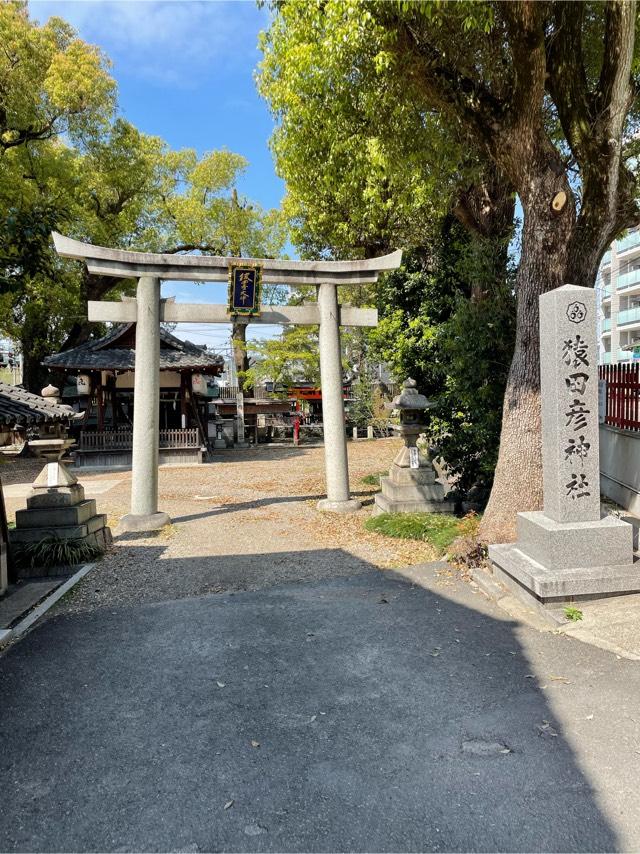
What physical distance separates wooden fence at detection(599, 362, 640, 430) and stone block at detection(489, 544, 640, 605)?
400 cm

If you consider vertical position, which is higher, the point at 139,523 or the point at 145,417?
the point at 145,417

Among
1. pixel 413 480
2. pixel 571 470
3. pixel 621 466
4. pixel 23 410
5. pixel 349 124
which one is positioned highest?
pixel 349 124

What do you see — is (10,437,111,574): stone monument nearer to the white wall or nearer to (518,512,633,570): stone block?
(518,512,633,570): stone block

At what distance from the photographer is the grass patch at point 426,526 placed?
7.30 m

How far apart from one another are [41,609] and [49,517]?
204cm

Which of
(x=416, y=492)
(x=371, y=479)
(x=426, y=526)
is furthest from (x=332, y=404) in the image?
(x=371, y=479)

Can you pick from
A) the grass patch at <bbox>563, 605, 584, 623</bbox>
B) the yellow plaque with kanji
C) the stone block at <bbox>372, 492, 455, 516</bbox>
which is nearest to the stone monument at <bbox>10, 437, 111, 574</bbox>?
the yellow plaque with kanji

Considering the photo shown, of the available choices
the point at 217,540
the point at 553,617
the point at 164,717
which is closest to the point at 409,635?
the point at 553,617

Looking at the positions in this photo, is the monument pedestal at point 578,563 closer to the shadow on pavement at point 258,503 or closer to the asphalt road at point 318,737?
the asphalt road at point 318,737

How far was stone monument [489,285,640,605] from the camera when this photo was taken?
4938 millimetres

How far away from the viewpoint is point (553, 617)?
15.2ft

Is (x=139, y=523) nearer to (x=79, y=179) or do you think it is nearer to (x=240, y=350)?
(x=79, y=179)

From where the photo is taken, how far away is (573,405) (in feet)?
17.0

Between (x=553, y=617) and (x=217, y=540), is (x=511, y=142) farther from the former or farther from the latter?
(x=217, y=540)
